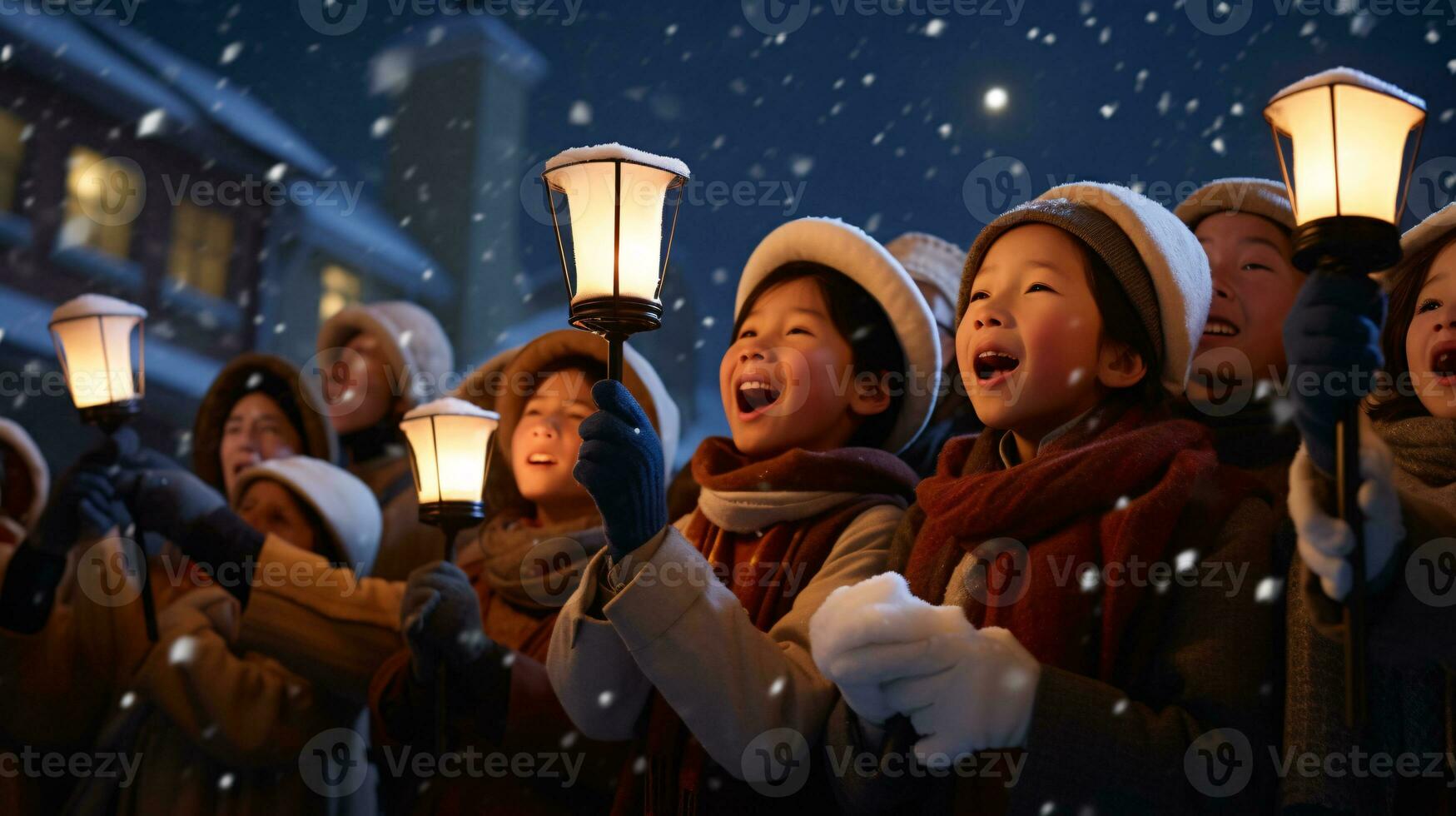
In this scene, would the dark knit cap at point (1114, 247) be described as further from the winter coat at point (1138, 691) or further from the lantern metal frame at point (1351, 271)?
the lantern metal frame at point (1351, 271)

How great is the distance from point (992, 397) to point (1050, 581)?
39 cm

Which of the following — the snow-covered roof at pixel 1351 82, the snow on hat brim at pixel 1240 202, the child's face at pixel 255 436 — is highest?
the snow on hat brim at pixel 1240 202

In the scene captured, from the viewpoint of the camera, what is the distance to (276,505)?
4.03m

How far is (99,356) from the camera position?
3.60 meters

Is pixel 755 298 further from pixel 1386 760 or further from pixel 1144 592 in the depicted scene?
pixel 1386 760

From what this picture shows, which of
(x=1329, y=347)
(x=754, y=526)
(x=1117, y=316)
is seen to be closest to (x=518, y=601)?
(x=754, y=526)

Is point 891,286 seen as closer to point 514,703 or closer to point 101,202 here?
point 514,703

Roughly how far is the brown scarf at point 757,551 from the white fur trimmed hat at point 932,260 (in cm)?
111

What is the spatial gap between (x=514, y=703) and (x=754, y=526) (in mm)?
876

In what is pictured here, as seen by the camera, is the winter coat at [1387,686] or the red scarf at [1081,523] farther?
the red scarf at [1081,523]

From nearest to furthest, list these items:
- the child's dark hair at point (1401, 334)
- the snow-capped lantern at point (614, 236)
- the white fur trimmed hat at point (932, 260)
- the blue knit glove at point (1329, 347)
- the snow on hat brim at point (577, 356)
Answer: the blue knit glove at point (1329, 347)
the snow-capped lantern at point (614, 236)
the child's dark hair at point (1401, 334)
the snow on hat brim at point (577, 356)
the white fur trimmed hat at point (932, 260)

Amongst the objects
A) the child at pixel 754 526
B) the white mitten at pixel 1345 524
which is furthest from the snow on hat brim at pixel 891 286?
the white mitten at pixel 1345 524

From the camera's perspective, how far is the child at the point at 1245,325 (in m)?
2.59

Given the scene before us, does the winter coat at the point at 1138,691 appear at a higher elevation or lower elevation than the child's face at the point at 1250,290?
lower
